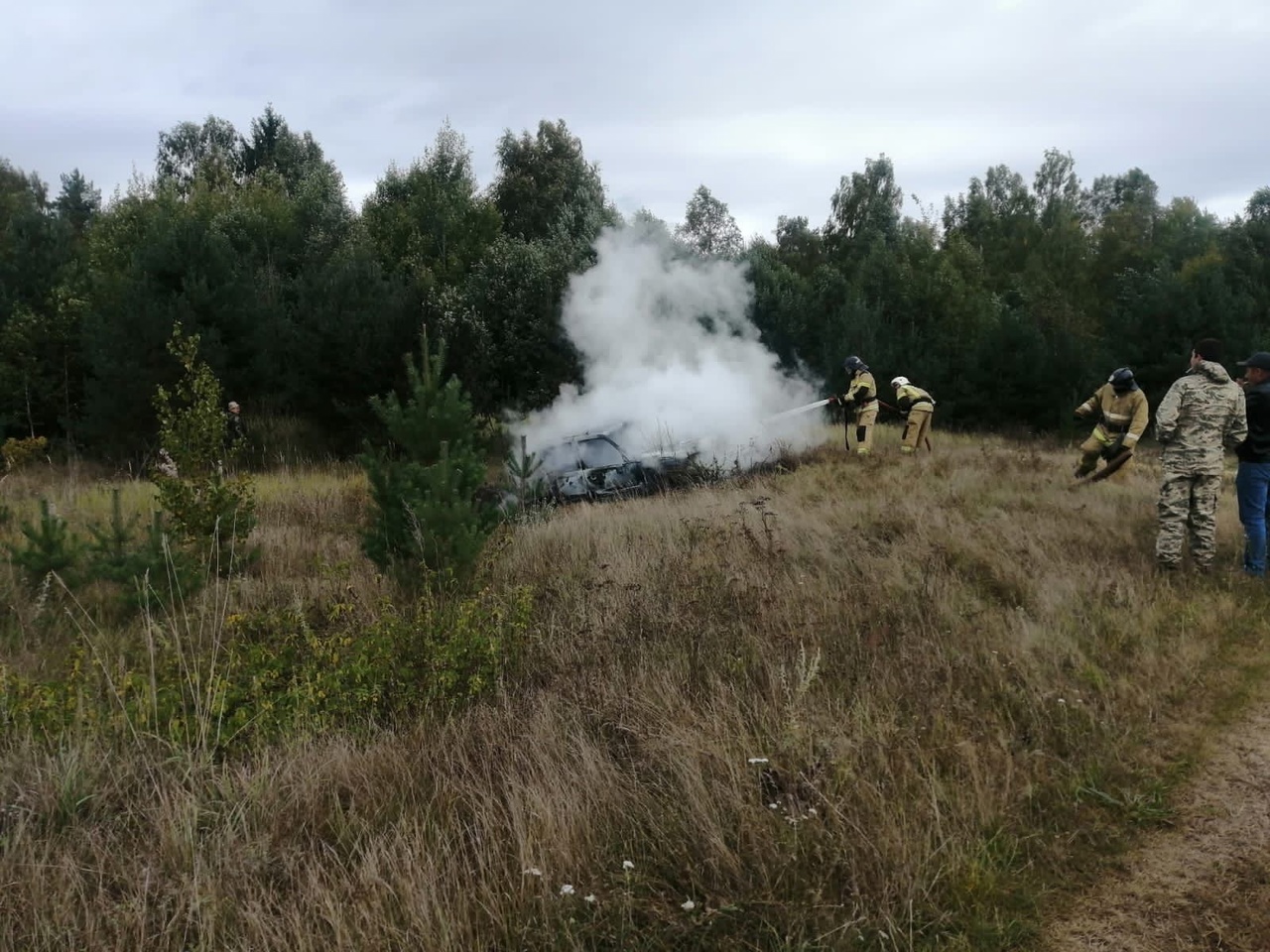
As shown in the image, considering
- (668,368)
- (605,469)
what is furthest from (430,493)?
(668,368)

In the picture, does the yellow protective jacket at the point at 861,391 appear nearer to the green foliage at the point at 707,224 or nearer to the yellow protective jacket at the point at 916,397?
the yellow protective jacket at the point at 916,397

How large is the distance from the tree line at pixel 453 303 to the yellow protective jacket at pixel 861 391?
6646 millimetres

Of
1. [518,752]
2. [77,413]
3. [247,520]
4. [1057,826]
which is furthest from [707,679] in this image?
[77,413]

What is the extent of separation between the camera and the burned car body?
35.7 feet

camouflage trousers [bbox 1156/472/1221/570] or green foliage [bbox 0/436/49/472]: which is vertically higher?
green foliage [bbox 0/436/49/472]

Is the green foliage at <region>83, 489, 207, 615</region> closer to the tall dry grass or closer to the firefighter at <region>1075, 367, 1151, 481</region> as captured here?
the tall dry grass

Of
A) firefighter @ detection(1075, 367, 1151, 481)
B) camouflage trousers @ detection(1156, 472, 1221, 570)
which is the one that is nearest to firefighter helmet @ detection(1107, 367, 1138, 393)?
firefighter @ detection(1075, 367, 1151, 481)

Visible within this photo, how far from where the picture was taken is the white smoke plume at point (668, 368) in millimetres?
12578

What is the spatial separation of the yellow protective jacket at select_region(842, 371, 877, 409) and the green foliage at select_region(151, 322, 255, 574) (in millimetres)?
9152

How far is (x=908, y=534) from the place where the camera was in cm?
721

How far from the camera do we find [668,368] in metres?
13.7

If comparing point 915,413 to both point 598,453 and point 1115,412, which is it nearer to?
point 1115,412

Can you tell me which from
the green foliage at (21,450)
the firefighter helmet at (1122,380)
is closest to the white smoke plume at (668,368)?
the firefighter helmet at (1122,380)

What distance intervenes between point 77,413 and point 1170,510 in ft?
74.7
